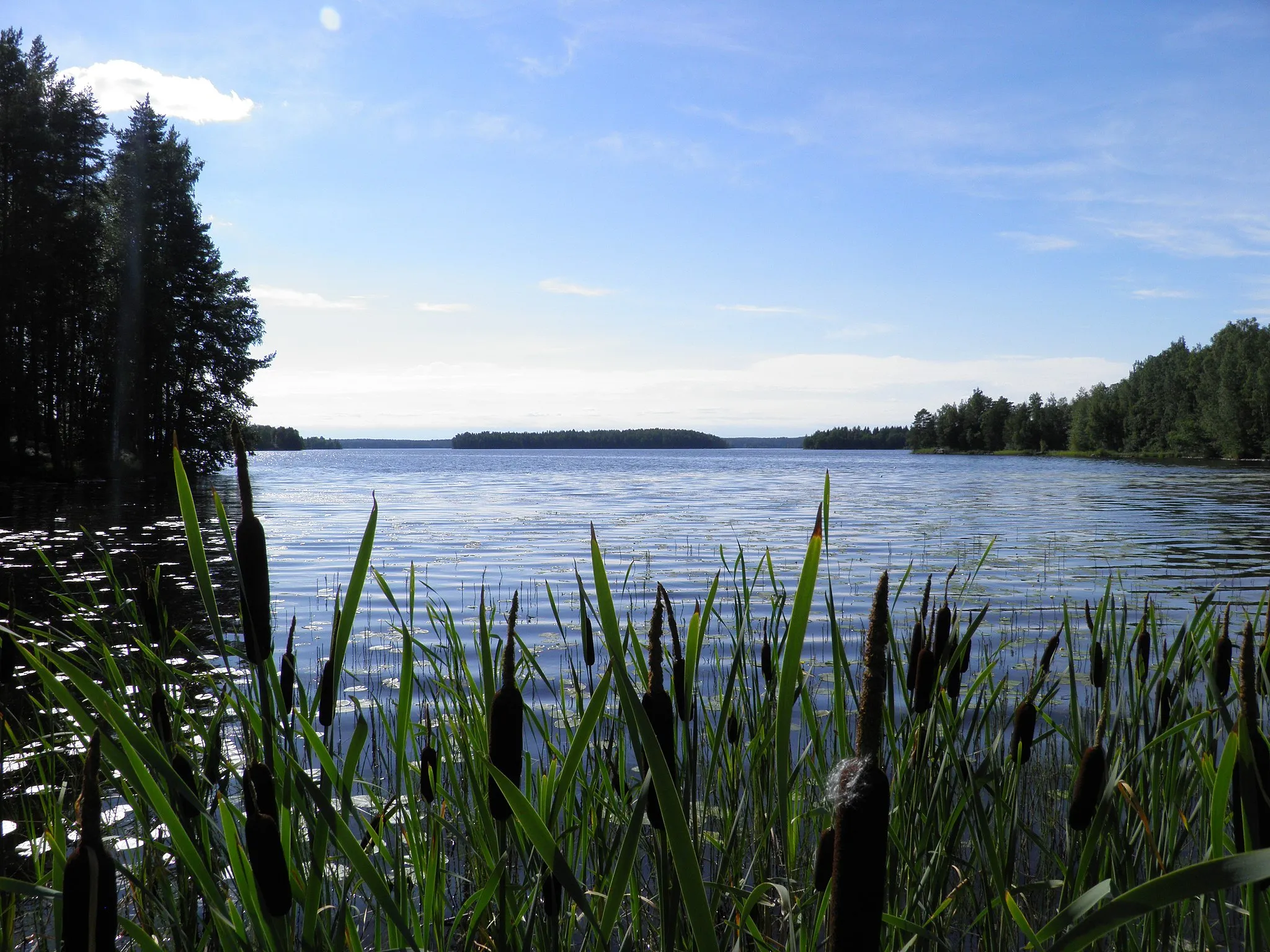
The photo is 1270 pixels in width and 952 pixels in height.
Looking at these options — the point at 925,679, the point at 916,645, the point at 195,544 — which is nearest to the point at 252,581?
the point at 195,544

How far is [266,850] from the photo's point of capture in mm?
1086

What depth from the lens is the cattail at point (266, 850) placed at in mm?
1082

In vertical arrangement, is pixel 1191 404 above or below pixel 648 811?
above

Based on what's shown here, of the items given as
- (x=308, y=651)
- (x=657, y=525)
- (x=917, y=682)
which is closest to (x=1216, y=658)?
(x=917, y=682)

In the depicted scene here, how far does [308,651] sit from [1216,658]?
327 inches

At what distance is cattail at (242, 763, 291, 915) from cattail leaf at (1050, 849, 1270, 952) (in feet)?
2.92

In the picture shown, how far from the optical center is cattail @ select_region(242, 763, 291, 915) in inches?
42.6

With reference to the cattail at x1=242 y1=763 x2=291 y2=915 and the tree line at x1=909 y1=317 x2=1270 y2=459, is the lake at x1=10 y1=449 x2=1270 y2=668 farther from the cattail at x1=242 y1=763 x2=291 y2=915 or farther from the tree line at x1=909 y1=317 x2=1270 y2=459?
the tree line at x1=909 y1=317 x2=1270 y2=459

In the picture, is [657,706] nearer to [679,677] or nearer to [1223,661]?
[679,677]

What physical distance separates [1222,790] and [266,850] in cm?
138

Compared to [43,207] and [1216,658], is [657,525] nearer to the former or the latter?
[1216,658]

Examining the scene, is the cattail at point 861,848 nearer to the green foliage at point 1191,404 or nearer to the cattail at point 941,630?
the cattail at point 941,630

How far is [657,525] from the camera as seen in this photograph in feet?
74.7

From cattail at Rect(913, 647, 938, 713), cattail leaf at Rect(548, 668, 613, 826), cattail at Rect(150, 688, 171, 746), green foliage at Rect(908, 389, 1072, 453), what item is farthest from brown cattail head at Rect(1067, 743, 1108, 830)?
green foliage at Rect(908, 389, 1072, 453)
